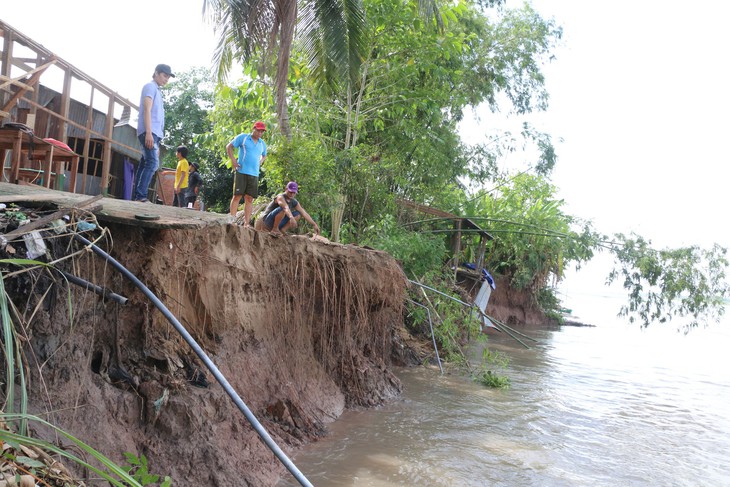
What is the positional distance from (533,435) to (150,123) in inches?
242

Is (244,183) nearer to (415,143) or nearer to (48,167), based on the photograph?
(48,167)

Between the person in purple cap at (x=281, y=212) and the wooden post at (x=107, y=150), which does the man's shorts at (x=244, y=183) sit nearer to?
the person in purple cap at (x=281, y=212)

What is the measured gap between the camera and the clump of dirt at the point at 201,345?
150 inches

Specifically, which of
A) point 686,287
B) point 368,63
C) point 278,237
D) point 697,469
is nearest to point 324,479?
point 278,237

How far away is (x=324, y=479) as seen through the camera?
5418 mm

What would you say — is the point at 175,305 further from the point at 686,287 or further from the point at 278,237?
the point at 686,287

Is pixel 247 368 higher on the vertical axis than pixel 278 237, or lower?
lower

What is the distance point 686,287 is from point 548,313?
8515 millimetres

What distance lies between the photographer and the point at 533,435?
7.60m

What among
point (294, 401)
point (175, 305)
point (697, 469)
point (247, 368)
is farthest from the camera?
point (697, 469)

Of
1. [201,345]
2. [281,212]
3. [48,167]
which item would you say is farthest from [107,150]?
[201,345]

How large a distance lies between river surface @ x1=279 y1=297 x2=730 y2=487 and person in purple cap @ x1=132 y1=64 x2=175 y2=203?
386cm

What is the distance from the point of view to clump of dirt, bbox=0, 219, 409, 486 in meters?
3.82

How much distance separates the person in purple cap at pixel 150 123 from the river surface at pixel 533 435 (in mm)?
3861
